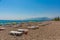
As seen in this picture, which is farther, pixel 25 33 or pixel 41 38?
pixel 25 33

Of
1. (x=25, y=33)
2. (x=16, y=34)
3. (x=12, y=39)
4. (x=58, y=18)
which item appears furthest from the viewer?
(x=58, y=18)

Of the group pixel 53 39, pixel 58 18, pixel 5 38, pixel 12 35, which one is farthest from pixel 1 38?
pixel 58 18

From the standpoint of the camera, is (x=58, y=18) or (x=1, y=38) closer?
(x=1, y=38)

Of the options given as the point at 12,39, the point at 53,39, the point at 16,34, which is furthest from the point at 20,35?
the point at 53,39

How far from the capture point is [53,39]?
4965mm

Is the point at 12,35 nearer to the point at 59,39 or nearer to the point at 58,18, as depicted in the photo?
the point at 59,39

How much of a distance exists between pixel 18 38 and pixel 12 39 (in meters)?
0.23

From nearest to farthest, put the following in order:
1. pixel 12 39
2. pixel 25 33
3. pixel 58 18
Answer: pixel 12 39
pixel 25 33
pixel 58 18

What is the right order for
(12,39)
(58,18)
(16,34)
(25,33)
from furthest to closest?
(58,18), (25,33), (16,34), (12,39)

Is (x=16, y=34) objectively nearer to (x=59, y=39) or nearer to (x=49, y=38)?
(x=49, y=38)

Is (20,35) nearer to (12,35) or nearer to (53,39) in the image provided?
(12,35)

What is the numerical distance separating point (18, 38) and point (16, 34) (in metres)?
0.34

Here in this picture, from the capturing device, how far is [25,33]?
18.5 feet

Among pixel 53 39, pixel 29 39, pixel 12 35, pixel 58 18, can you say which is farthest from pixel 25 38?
pixel 58 18
